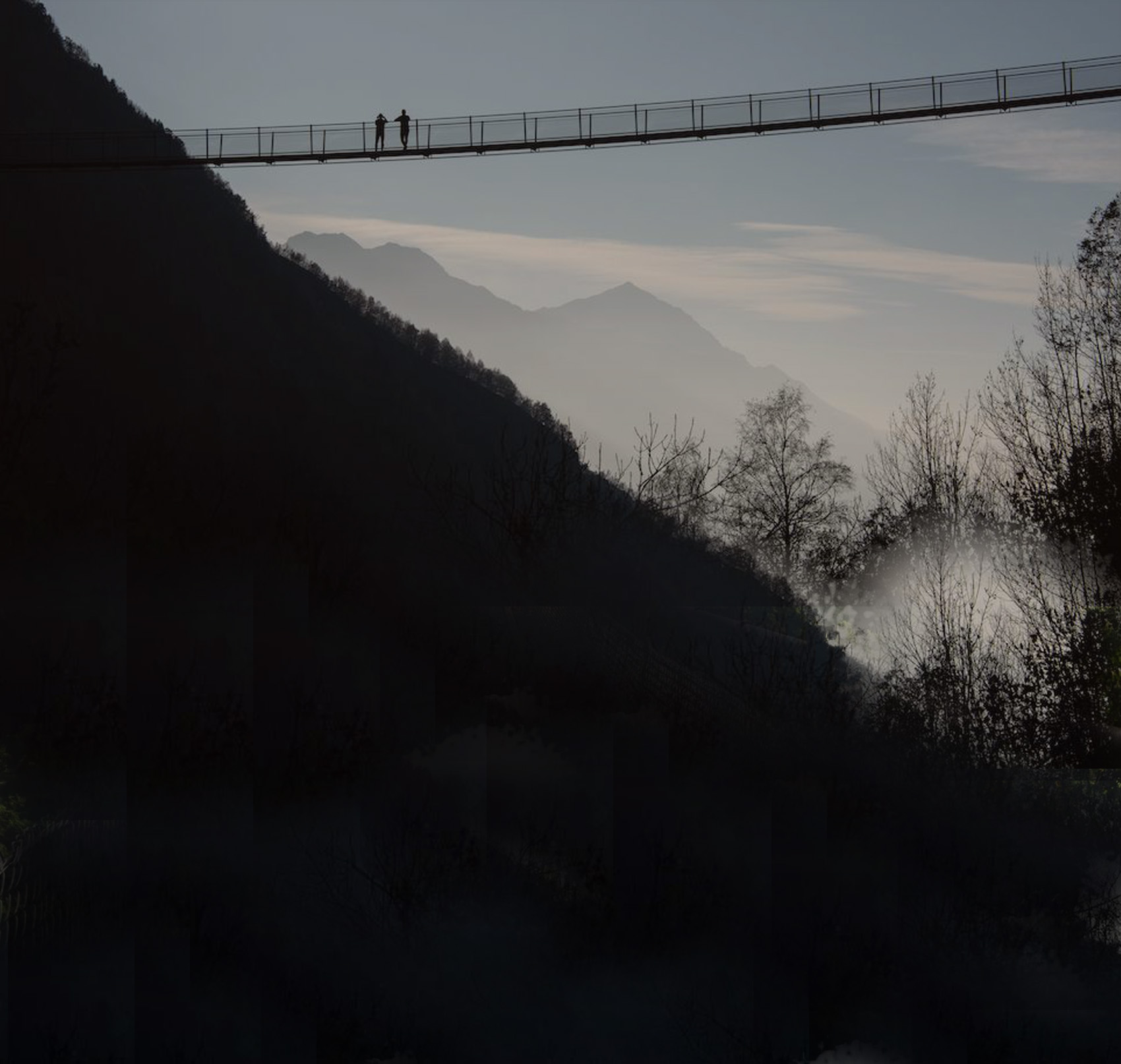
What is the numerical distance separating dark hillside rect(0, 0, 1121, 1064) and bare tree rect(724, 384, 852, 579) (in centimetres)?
2478

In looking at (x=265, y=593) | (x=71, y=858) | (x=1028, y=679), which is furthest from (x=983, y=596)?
(x=71, y=858)

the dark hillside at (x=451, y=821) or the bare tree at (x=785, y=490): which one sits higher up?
the bare tree at (x=785, y=490)

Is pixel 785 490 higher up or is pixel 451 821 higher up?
pixel 785 490

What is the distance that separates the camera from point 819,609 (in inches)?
1766

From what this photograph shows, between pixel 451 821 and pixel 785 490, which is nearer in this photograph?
pixel 451 821

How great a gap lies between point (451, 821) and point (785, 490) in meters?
36.4

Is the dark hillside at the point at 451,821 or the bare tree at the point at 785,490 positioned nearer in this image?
the dark hillside at the point at 451,821

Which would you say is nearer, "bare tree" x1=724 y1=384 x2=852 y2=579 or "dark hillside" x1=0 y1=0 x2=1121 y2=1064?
"dark hillside" x1=0 y1=0 x2=1121 y2=1064

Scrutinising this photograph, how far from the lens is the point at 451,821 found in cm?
1291

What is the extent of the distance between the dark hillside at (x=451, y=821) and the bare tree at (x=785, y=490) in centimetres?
2478

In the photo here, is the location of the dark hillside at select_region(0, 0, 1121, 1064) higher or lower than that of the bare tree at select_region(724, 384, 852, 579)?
lower

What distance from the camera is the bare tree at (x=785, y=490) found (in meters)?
47.2

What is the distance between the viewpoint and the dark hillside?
1044 centimetres

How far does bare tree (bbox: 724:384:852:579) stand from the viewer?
4719 cm
